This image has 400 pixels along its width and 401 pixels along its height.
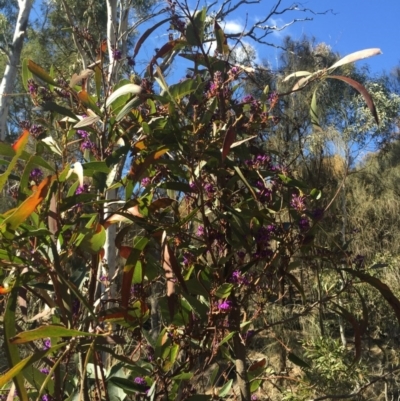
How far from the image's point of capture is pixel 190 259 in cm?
85

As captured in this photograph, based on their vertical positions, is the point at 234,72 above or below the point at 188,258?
above

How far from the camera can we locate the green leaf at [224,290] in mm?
757

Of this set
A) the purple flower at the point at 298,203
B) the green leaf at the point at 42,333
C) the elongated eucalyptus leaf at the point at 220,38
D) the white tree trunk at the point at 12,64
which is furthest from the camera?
the white tree trunk at the point at 12,64

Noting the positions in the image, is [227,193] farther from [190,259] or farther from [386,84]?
[386,84]

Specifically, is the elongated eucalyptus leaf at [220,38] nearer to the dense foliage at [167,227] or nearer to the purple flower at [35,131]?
the dense foliage at [167,227]

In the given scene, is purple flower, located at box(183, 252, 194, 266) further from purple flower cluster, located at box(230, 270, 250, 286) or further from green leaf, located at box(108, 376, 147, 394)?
green leaf, located at box(108, 376, 147, 394)

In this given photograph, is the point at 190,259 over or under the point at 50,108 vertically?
under

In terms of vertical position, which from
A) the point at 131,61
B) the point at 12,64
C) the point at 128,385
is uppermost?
the point at 12,64

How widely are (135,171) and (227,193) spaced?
0.55 ft

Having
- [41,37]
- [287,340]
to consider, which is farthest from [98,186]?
[41,37]

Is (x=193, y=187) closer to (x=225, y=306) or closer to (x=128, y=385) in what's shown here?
(x=225, y=306)

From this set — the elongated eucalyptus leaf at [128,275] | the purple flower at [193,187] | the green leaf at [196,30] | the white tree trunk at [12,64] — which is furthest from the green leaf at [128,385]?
the white tree trunk at [12,64]

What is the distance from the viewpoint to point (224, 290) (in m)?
0.76

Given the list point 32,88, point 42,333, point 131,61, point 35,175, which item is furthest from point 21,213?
point 131,61
